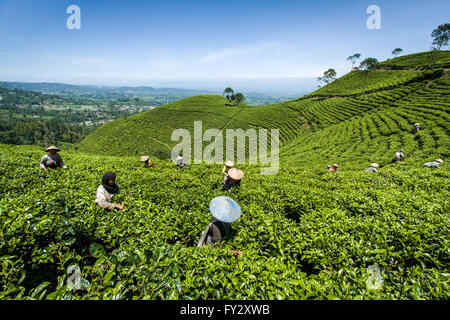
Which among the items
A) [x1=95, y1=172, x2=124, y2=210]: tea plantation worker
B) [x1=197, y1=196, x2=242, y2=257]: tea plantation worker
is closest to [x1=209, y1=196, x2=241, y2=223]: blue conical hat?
[x1=197, y1=196, x2=242, y2=257]: tea plantation worker

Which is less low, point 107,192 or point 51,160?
point 51,160

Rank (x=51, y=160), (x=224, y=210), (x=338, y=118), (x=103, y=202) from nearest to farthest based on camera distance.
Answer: (x=224, y=210), (x=103, y=202), (x=51, y=160), (x=338, y=118)

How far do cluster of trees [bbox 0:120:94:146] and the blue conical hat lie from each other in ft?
428

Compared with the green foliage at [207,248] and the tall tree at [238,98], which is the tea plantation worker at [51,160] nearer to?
the green foliage at [207,248]

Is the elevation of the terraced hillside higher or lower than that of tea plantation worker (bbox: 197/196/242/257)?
higher

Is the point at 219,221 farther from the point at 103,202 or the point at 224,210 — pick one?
the point at 103,202

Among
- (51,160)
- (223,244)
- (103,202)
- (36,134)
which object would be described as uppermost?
(36,134)

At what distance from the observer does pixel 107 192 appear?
4547 mm

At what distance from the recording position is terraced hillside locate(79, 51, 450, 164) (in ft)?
73.6

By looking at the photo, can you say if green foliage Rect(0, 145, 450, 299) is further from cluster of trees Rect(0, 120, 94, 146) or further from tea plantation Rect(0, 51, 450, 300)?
cluster of trees Rect(0, 120, 94, 146)

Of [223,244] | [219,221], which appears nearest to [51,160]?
[219,221]

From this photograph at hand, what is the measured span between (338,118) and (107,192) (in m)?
46.1
